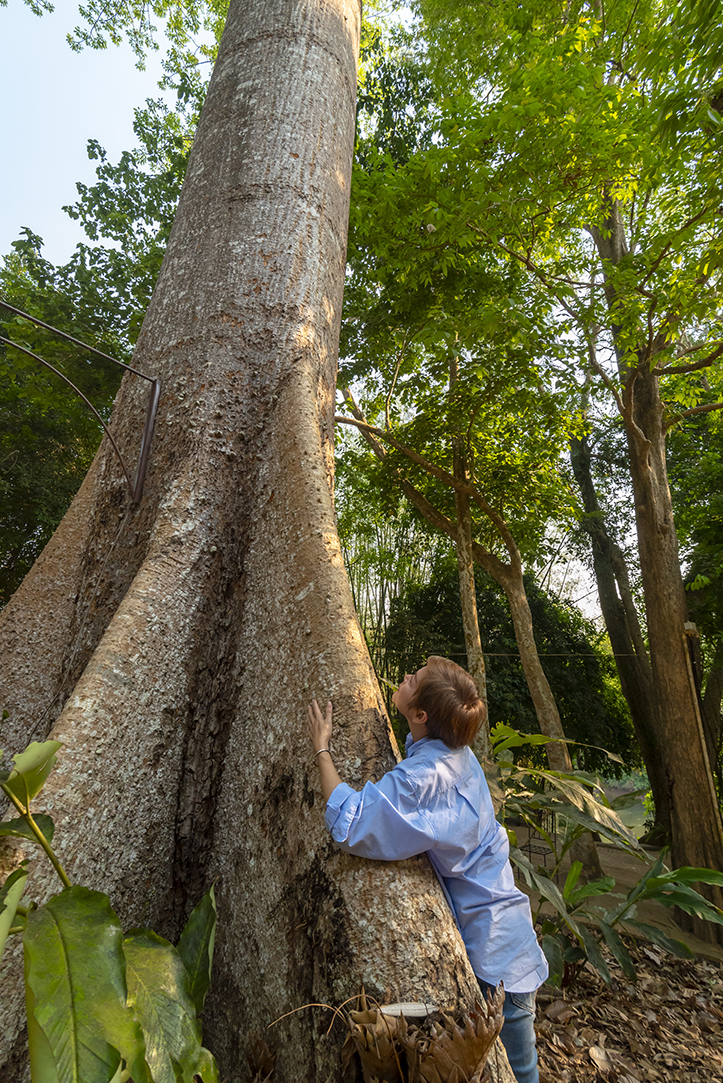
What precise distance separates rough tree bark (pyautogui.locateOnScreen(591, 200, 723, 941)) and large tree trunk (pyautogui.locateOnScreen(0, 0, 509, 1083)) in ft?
13.9

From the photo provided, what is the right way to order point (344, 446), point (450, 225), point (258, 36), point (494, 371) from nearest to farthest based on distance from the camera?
point (258, 36)
point (450, 225)
point (494, 371)
point (344, 446)

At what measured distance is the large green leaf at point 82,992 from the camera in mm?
711

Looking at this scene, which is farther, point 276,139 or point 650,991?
point 650,991

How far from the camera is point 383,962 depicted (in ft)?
3.29

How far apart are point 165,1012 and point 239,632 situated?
883 mm

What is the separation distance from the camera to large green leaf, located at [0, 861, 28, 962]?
0.77 meters

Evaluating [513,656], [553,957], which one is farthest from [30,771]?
[513,656]

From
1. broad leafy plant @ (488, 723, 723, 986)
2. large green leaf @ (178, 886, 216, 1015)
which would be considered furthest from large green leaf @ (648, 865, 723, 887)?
large green leaf @ (178, 886, 216, 1015)

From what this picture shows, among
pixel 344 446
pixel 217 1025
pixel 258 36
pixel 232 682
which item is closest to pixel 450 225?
pixel 258 36

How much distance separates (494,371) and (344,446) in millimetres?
4576

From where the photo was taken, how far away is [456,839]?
46.6 inches

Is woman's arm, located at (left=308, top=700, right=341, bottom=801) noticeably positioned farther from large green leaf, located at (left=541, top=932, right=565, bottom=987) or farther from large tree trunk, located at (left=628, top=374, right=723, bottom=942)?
large tree trunk, located at (left=628, top=374, right=723, bottom=942)

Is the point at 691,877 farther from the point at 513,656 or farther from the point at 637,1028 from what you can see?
the point at 513,656

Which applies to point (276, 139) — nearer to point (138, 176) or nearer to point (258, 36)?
point (258, 36)
